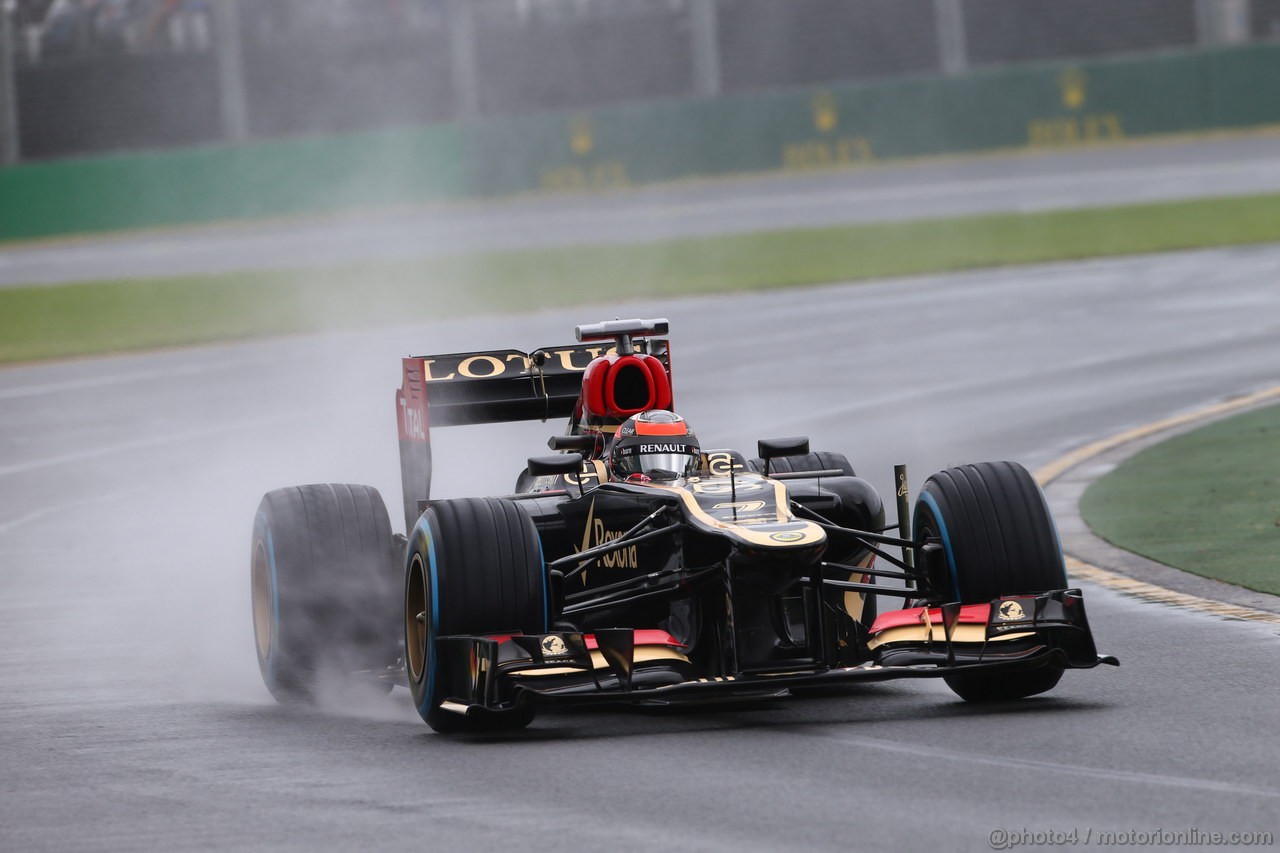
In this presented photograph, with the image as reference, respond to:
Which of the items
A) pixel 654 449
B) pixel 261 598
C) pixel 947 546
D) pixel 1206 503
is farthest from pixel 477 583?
pixel 1206 503

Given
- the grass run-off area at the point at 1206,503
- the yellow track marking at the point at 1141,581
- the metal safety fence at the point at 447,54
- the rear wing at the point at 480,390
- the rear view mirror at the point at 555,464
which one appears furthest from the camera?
the metal safety fence at the point at 447,54

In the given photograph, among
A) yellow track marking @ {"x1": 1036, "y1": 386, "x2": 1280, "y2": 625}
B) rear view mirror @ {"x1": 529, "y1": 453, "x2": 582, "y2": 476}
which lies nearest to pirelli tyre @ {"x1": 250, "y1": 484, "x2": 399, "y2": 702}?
rear view mirror @ {"x1": 529, "y1": 453, "x2": 582, "y2": 476}

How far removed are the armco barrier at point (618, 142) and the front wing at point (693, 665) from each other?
41.6 metres

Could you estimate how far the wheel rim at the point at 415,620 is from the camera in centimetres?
840

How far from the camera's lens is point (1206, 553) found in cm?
1142

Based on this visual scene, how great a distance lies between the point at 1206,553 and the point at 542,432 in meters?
8.39

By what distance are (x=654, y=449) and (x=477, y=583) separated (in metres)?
1.32

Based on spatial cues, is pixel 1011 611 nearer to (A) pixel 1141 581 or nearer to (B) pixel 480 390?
(A) pixel 1141 581

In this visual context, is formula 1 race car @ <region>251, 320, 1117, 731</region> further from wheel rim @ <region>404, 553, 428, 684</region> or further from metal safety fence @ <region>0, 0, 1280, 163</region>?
metal safety fence @ <region>0, 0, 1280, 163</region>

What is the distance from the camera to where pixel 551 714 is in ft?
28.2

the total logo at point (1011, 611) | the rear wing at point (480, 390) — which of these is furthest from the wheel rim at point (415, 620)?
the total logo at point (1011, 611)

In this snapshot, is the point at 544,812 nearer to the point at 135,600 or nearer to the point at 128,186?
the point at 135,600

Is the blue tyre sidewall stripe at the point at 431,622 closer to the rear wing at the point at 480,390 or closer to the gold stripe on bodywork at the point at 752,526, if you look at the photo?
the gold stripe on bodywork at the point at 752,526

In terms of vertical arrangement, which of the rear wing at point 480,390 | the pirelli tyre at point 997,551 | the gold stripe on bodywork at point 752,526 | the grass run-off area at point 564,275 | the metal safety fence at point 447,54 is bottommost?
the pirelli tyre at point 997,551
